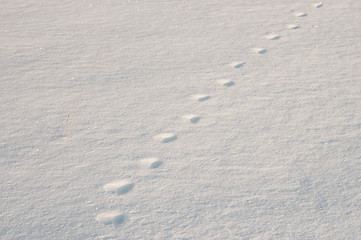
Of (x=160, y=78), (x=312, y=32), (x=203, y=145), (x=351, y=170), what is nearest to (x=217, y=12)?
(x=312, y=32)

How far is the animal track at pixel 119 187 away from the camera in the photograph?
5.44 feet

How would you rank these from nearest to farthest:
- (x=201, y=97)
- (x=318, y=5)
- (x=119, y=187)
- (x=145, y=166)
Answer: (x=119, y=187) → (x=145, y=166) → (x=201, y=97) → (x=318, y=5)

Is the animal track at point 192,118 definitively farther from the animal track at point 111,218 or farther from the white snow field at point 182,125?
the animal track at point 111,218

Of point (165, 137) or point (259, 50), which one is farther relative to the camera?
point (259, 50)

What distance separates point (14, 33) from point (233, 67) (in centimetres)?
186

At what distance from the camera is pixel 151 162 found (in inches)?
71.4

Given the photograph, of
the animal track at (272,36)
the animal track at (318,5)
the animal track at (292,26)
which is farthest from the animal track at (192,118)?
the animal track at (318,5)

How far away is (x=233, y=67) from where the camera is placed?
254 cm

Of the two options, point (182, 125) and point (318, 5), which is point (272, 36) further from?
point (182, 125)

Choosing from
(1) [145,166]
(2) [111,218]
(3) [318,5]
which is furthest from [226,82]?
(3) [318,5]

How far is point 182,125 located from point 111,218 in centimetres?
72

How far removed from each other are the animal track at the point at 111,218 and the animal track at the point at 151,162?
32 cm

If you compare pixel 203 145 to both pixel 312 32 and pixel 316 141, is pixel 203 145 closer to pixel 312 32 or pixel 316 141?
pixel 316 141

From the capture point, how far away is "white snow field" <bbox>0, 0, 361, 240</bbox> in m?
1.52
